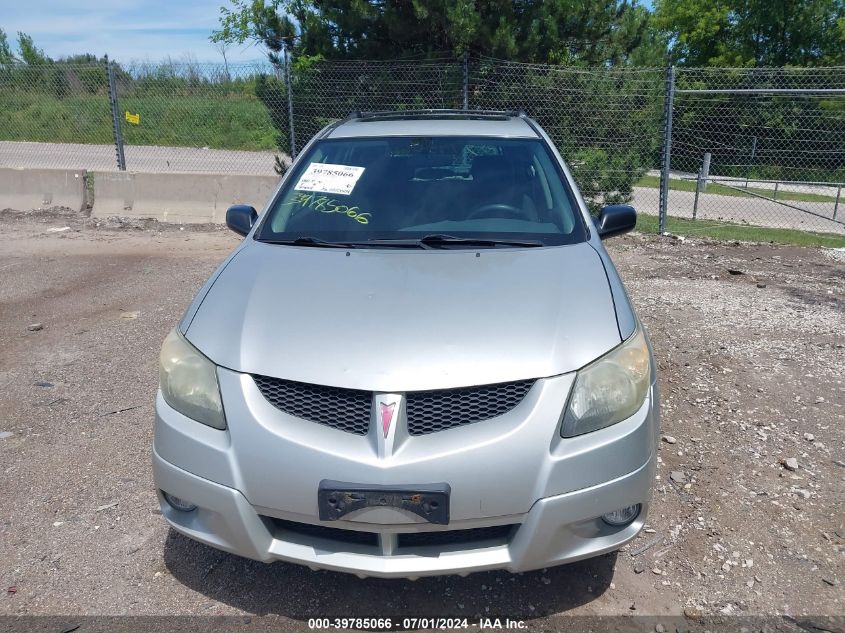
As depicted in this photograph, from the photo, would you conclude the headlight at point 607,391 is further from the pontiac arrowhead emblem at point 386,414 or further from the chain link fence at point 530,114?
the chain link fence at point 530,114

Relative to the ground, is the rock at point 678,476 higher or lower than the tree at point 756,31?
lower

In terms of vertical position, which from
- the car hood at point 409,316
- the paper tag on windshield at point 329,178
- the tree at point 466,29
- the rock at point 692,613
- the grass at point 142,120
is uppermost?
the tree at point 466,29

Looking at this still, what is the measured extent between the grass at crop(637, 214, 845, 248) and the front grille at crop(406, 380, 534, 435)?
27.7 feet

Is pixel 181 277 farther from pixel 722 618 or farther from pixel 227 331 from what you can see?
pixel 722 618

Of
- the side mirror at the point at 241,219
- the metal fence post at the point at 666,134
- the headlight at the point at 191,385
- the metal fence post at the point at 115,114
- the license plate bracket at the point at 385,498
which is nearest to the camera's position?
the license plate bracket at the point at 385,498

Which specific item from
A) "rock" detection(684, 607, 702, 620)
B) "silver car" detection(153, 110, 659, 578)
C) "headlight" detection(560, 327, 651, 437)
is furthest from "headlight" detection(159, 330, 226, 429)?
"rock" detection(684, 607, 702, 620)

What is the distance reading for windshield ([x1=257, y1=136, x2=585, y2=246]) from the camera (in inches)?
133

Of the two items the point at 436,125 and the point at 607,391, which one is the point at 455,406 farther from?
the point at 436,125

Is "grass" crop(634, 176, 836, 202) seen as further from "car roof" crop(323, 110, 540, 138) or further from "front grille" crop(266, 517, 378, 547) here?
"front grille" crop(266, 517, 378, 547)

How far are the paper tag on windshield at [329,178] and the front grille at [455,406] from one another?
1.71 metres

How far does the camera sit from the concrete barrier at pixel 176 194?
9.82 meters

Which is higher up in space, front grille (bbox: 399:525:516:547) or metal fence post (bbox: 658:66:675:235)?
metal fence post (bbox: 658:66:675:235)

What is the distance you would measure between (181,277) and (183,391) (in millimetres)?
5107

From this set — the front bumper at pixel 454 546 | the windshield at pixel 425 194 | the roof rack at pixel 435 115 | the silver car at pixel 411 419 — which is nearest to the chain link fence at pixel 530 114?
the roof rack at pixel 435 115
